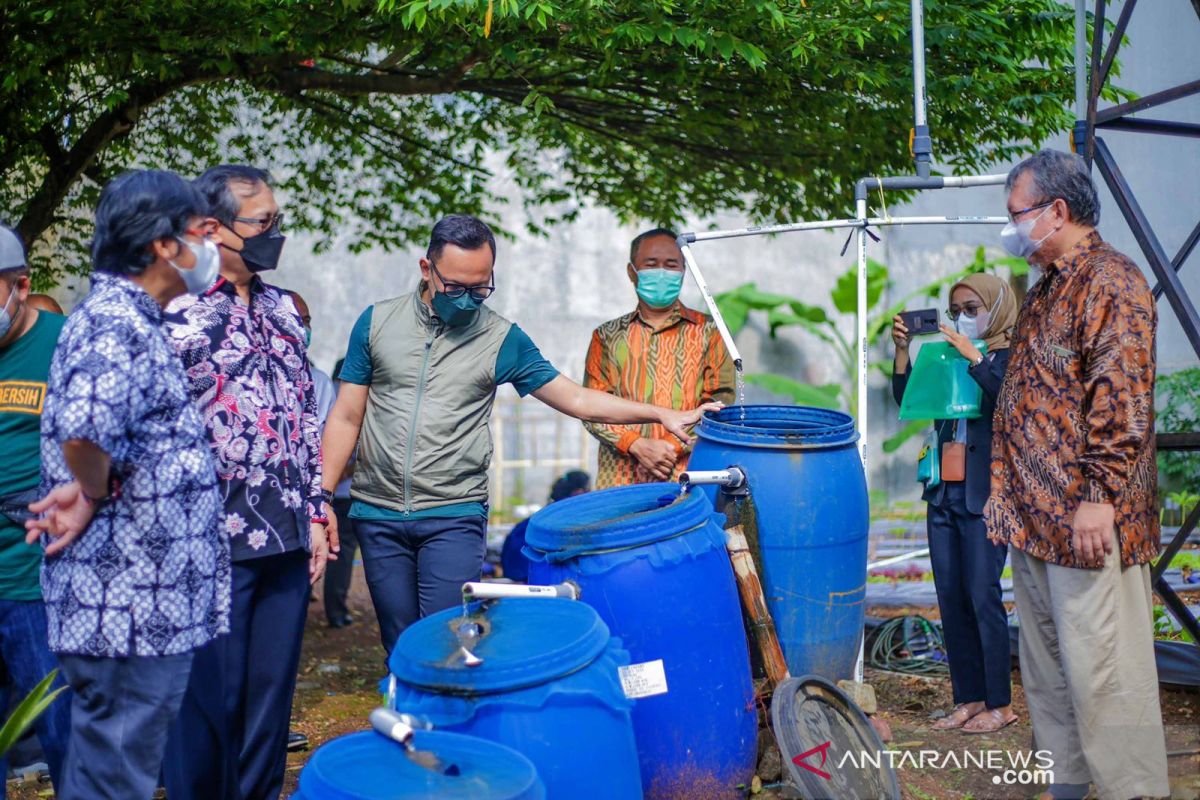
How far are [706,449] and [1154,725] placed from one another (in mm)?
1720

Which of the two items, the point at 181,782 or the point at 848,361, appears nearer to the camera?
the point at 181,782

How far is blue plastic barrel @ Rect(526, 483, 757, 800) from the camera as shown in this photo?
3.44m

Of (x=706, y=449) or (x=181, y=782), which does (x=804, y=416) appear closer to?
(x=706, y=449)

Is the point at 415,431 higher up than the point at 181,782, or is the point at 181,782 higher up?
the point at 415,431

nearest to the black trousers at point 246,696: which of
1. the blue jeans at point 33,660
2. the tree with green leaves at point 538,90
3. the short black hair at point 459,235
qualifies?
the blue jeans at point 33,660

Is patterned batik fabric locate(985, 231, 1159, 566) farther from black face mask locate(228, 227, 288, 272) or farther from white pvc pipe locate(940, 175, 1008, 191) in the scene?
black face mask locate(228, 227, 288, 272)

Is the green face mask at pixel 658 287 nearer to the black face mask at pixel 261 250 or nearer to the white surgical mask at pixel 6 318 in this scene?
the black face mask at pixel 261 250

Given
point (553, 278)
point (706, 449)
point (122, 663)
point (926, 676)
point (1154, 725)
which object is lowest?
point (926, 676)

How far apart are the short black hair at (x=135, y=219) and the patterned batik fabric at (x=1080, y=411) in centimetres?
246

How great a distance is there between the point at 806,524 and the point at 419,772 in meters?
2.08

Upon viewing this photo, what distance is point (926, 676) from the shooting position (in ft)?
18.4

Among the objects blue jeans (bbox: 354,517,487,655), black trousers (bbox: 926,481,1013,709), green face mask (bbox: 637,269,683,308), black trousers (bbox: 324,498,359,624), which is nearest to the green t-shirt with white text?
blue jeans (bbox: 354,517,487,655)

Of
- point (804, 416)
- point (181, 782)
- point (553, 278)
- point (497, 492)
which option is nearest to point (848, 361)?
point (553, 278)

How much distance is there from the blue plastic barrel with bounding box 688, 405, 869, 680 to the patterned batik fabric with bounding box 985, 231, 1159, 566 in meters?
0.67
